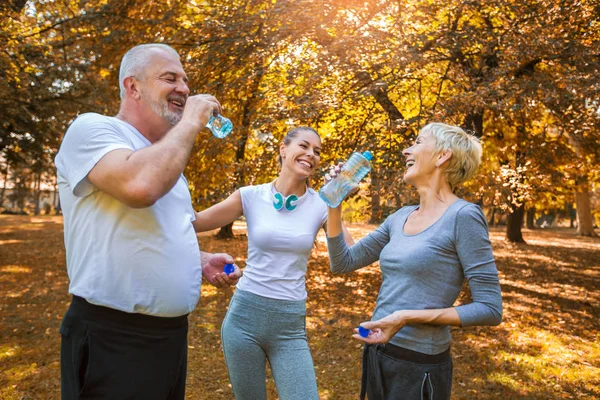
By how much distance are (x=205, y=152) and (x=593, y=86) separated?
6473 mm

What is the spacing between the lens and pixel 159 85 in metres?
2.23

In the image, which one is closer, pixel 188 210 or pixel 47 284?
pixel 188 210

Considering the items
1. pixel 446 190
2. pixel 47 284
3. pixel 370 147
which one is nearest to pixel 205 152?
pixel 370 147

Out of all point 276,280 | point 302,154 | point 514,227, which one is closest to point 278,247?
point 276,280

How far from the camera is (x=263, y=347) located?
3.04 metres

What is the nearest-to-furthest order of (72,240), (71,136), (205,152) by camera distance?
1. (71,136)
2. (72,240)
3. (205,152)

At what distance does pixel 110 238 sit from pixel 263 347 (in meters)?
1.41

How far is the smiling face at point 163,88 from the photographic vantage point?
2229 mm

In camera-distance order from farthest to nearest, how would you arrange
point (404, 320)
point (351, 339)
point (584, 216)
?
point (584, 216) → point (351, 339) → point (404, 320)

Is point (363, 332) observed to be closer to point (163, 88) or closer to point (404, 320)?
point (404, 320)

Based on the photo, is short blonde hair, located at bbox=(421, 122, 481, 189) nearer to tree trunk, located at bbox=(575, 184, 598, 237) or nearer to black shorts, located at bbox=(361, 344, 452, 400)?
black shorts, located at bbox=(361, 344, 452, 400)

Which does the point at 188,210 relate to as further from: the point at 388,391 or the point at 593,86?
the point at 593,86

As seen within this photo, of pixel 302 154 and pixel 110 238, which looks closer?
pixel 110 238

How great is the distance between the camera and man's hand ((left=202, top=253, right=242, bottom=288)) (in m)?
2.68
